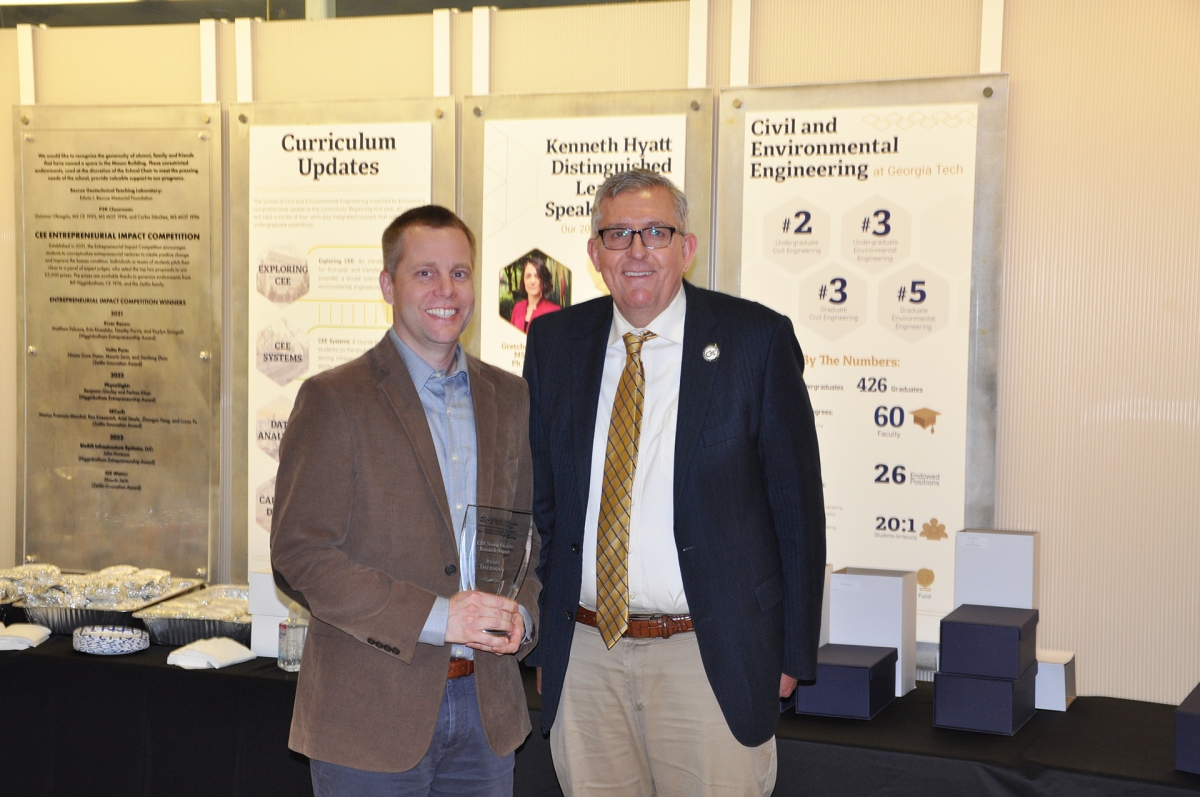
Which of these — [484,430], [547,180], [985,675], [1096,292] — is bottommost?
[985,675]

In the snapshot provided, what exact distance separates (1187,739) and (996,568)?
70cm

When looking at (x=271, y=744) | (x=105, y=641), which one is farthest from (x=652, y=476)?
(x=105, y=641)

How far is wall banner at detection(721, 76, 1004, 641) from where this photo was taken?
3348 millimetres

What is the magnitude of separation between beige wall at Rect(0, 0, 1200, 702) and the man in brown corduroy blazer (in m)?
2.06

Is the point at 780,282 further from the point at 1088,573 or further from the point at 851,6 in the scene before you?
the point at 1088,573

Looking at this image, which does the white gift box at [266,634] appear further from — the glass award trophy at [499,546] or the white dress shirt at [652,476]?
the glass award trophy at [499,546]

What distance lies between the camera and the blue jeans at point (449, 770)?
1.92 metres

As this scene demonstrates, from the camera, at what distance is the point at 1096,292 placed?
130 inches

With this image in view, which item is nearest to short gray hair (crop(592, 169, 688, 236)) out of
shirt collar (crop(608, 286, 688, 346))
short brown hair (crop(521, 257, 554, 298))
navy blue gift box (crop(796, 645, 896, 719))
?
shirt collar (crop(608, 286, 688, 346))

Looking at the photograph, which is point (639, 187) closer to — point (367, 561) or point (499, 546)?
point (499, 546)

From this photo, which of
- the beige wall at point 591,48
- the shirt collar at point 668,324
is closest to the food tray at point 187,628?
the shirt collar at point 668,324

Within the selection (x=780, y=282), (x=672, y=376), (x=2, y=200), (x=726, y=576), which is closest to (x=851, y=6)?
(x=780, y=282)

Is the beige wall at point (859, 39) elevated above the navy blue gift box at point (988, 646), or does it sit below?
above

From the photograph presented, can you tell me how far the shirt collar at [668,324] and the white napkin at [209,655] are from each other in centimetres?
164
